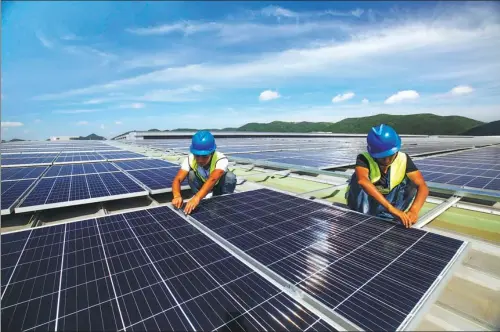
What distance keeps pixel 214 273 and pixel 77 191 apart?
5.69m

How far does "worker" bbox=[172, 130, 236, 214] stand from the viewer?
6163 millimetres

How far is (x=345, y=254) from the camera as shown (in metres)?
3.67

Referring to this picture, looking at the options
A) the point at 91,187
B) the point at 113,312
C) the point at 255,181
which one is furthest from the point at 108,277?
the point at 255,181

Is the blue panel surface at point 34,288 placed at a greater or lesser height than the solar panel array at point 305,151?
lesser

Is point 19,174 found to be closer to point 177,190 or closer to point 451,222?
point 177,190

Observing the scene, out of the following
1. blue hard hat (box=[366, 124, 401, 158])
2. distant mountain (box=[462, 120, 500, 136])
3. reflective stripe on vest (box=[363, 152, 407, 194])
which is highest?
blue hard hat (box=[366, 124, 401, 158])

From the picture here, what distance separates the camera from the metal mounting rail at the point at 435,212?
17.5 feet

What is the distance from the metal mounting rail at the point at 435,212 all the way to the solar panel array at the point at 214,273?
1.14 m

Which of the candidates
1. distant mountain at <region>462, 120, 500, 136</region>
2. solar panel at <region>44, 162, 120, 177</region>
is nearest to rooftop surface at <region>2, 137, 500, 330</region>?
solar panel at <region>44, 162, 120, 177</region>

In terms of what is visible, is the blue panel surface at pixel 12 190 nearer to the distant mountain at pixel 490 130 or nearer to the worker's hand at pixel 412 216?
the worker's hand at pixel 412 216

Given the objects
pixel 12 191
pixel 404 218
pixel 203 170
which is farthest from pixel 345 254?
pixel 12 191

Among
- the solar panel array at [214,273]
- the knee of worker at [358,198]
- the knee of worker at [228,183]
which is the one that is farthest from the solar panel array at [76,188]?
the knee of worker at [358,198]

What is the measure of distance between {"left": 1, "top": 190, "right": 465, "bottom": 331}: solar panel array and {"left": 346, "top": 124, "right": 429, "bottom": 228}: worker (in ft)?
1.76

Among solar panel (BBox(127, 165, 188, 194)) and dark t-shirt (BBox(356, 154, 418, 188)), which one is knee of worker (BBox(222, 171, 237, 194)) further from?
dark t-shirt (BBox(356, 154, 418, 188))
